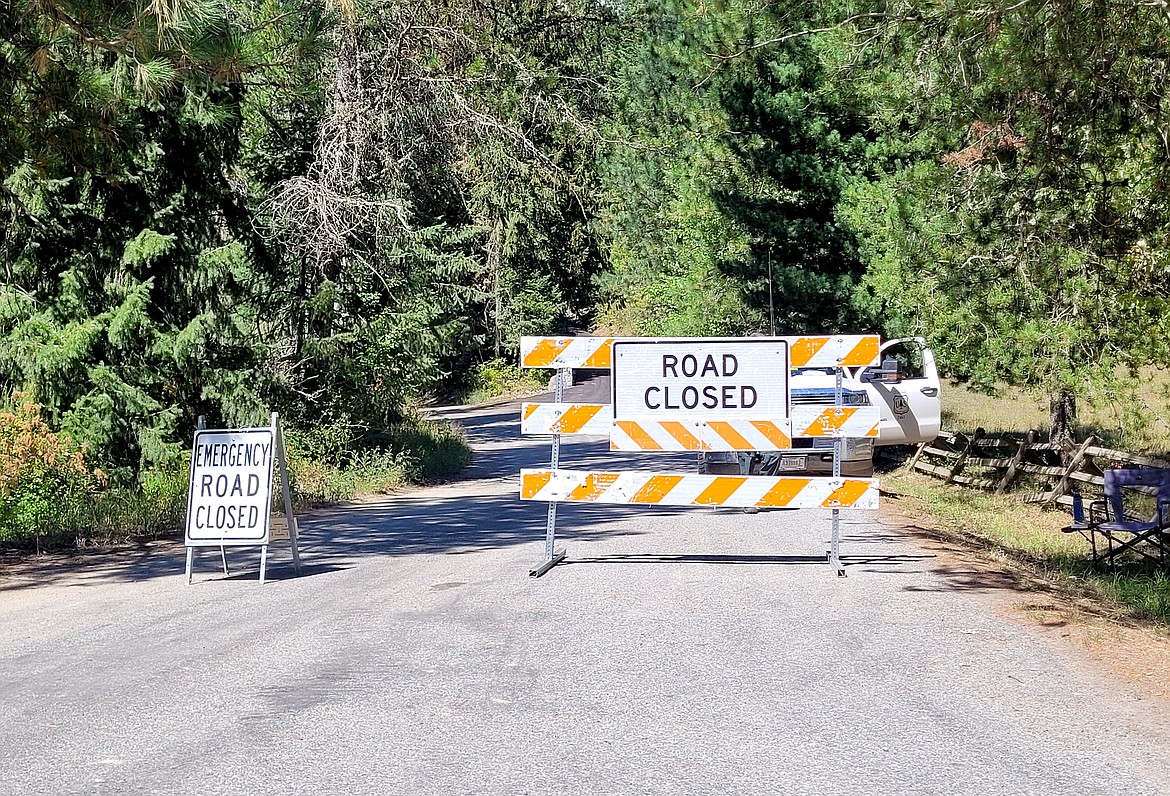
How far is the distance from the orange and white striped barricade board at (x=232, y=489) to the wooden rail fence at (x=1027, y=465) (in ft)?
34.2

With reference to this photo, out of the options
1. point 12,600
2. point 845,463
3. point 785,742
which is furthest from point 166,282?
point 785,742

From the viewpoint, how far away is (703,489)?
11.5m

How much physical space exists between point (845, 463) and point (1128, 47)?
321 inches

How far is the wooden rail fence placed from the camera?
1847 centimetres

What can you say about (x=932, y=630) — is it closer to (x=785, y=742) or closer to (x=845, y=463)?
(x=785, y=742)

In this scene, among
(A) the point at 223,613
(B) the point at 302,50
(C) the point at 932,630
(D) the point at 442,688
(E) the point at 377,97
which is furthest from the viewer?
(E) the point at 377,97

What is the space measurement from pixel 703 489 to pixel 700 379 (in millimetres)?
941

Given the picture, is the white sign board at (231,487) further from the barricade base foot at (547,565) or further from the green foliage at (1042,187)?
the green foliage at (1042,187)

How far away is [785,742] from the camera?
20.4 feet

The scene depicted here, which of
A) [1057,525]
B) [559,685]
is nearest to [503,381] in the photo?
[1057,525]

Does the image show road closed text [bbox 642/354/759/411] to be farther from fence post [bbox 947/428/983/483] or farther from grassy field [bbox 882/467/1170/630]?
fence post [bbox 947/428/983/483]

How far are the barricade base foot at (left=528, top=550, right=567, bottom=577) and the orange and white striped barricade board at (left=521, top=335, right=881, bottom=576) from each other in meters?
0.02

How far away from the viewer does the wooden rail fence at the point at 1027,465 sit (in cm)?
1847

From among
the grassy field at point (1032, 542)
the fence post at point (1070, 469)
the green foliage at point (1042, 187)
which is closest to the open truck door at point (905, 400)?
the grassy field at point (1032, 542)
